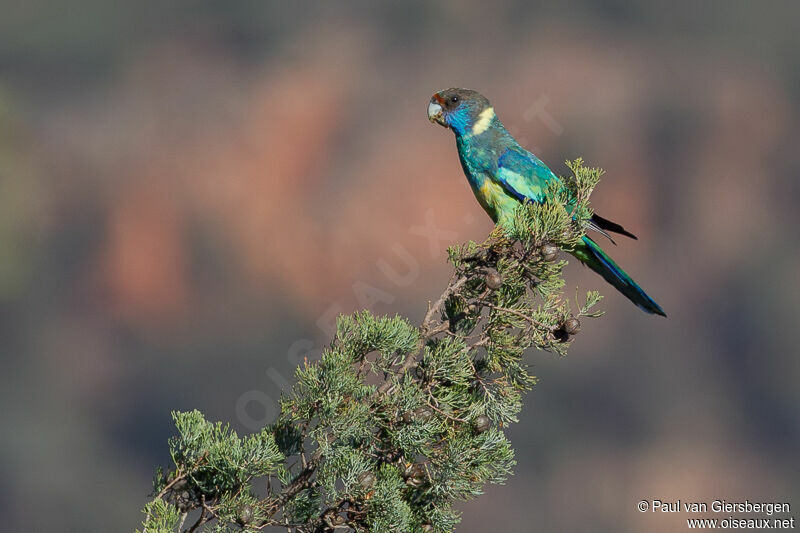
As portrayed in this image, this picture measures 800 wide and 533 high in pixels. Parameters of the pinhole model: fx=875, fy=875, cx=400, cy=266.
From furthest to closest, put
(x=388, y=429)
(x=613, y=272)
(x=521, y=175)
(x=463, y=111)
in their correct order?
(x=463, y=111) → (x=521, y=175) → (x=613, y=272) → (x=388, y=429)

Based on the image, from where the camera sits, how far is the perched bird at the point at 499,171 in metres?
4.18

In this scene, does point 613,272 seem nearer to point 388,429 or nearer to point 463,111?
point 463,111

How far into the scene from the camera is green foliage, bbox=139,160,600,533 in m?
2.47

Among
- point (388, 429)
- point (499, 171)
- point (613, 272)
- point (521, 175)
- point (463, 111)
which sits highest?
point (463, 111)

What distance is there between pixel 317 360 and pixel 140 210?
1452cm

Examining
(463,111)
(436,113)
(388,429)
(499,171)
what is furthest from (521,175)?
(388,429)

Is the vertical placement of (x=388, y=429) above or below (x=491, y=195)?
below

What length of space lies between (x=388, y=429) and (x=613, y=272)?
195cm

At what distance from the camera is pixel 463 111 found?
16.0 feet

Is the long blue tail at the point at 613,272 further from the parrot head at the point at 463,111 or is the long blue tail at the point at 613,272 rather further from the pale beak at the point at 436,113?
the pale beak at the point at 436,113

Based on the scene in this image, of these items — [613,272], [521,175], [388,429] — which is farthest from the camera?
[521,175]

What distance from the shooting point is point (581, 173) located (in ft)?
10.4

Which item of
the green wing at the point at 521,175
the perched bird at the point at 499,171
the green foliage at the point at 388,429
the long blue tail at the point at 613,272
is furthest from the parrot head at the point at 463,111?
the green foliage at the point at 388,429

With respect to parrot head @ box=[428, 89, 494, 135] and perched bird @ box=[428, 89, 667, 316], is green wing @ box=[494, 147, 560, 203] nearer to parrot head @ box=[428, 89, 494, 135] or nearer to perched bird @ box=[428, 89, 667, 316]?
perched bird @ box=[428, 89, 667, 316]
